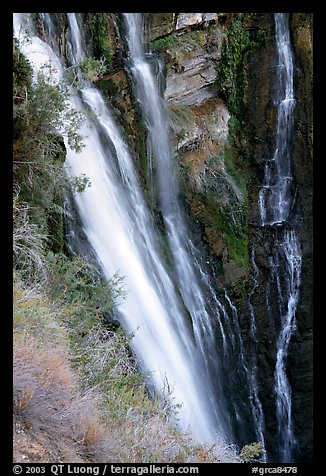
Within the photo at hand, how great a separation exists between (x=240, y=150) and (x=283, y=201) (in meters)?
1.65

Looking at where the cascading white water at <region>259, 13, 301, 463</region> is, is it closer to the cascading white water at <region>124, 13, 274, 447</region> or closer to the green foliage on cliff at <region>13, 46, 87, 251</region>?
the cascading white water at <region>124, 13, 274, 447</region>

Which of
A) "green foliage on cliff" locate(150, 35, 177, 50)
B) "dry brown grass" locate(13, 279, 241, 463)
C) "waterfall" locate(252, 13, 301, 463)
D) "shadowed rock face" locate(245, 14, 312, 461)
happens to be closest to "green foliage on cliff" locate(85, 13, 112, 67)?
"green foliage on cliff" locate(150, 35, 177, 50)

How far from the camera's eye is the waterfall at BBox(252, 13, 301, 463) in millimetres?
12305

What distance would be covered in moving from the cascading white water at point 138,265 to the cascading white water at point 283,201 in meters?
2.65

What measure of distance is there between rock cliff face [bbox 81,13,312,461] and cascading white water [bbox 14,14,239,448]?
1.61 metres

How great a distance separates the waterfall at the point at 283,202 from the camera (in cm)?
1230

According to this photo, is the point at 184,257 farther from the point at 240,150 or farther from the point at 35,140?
the point at 35,140

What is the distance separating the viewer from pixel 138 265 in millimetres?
8492

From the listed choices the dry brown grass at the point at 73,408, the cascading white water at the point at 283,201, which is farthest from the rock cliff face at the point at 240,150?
the dry brown grass at the point at 73,408

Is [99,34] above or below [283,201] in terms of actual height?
above

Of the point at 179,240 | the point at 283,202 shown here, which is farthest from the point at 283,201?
the point at 179,240

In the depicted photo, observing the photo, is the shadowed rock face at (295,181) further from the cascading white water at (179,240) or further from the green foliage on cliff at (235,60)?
the cascading white water at (179,240)

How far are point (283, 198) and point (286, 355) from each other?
12.4 ft
